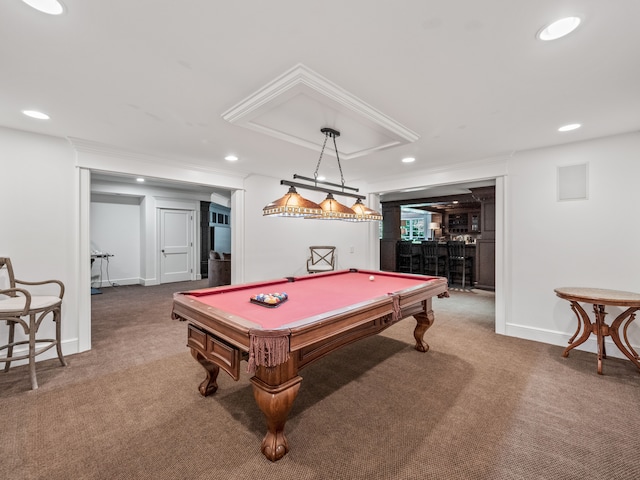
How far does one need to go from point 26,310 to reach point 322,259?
412 centimetres

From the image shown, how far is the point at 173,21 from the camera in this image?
1.41 m

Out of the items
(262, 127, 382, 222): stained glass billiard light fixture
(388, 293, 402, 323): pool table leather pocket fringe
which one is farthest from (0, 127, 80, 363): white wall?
(388, 293, 402, 323): pool table leather pocket fringe

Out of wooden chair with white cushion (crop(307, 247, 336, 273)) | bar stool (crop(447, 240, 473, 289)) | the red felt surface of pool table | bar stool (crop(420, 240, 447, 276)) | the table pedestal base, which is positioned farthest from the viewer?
bar stool (crop(420, 240, 447, 276))

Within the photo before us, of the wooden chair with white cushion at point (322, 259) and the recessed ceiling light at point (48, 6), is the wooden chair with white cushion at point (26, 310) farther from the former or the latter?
the wooden chair with white cushion at point (322, 259)

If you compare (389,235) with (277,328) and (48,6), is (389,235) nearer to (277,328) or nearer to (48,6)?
(277,328)

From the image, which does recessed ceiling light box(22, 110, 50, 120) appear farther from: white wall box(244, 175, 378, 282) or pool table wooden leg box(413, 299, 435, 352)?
pool table wooden leg box(413, 299, 435, 352)

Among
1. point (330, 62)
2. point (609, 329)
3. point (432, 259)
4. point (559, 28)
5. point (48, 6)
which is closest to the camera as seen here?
point (48, 6)

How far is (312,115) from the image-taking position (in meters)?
2.50

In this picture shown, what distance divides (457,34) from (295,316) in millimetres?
1841

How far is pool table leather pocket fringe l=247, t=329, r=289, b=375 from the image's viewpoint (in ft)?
4.75

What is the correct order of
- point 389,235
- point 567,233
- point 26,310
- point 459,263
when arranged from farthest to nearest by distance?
point 389,235, point 459,263, point 567,233, point 26,310

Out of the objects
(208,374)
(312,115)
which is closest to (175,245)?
(208,374)

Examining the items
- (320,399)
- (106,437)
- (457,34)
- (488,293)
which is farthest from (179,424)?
(488,293)

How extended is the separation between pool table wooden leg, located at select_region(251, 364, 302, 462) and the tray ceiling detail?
5.88ft
